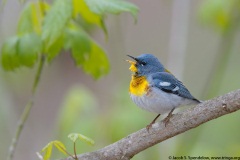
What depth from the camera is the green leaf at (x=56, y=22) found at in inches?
114

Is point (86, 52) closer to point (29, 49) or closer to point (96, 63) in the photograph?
point (96, 63)

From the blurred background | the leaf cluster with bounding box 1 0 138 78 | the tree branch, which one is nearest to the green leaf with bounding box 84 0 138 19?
the leaf cluster with bounding box 1 0 138 78

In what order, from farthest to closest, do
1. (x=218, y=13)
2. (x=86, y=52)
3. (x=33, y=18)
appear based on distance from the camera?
1. (x=218, y=13)
2. (x=33, y=18)
3. (x=86, y=52)

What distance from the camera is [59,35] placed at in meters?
Answer: 2.92

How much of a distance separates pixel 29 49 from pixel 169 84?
87cm

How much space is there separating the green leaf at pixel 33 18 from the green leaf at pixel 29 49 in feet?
0.57

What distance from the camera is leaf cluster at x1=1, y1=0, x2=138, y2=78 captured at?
9.57 ft

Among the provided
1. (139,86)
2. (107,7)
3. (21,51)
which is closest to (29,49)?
(21,51)

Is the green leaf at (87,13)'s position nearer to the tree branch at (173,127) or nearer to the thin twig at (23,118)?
the thin twig at (23,118)

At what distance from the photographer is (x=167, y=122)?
2.63 metres

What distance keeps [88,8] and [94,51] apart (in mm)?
364

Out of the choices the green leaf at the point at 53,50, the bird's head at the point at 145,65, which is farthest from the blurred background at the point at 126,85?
the bird's head at the point at 145,65

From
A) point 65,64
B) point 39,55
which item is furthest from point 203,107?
point 65,64

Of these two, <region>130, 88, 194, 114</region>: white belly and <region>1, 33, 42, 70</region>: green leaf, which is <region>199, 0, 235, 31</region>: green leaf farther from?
<region>1, 33, 42, 70</region>: green leaf
